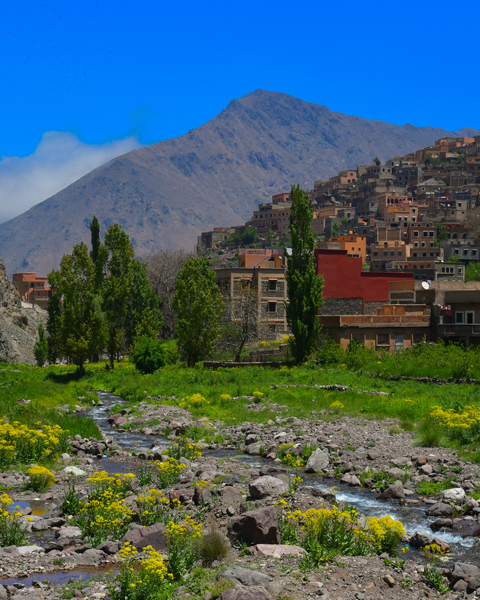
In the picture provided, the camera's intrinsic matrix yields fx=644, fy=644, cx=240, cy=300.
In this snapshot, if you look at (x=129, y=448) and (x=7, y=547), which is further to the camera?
(x=129, y=448)

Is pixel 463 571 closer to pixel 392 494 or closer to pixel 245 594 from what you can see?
pixel 245 594

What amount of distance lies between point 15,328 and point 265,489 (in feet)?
221

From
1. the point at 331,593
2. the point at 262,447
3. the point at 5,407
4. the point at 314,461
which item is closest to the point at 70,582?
the point at 331,593

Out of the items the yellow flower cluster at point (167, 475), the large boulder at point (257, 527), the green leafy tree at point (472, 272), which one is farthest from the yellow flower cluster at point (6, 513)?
the green leafy tree at point (472, 272)

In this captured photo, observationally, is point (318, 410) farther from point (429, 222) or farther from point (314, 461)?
point (429, 222)

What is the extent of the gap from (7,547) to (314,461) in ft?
34.0

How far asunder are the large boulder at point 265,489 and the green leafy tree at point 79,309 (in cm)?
3245

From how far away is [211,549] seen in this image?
456 inches

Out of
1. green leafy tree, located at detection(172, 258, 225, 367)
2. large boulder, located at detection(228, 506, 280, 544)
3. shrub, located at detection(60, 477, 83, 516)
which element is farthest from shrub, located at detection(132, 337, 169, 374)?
large boulder, located at detection(228, 506, 280, 544)

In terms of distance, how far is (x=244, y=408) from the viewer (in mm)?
30859

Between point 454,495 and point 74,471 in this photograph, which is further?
point 74,471

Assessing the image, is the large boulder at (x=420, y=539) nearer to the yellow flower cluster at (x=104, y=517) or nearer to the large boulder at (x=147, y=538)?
the large boulder at (x=147, y=538)

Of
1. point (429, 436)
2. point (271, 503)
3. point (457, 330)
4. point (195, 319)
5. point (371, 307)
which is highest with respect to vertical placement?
point (371, 307)

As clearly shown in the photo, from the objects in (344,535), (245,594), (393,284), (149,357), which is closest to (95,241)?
(149,357)
